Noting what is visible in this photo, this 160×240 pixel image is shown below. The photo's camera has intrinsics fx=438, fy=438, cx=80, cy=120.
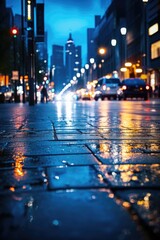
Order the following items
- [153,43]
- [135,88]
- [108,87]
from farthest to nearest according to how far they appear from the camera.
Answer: [153,43]
[108,87]
[135,88]

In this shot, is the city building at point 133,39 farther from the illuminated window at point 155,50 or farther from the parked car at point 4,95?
the parked car at point 4,95

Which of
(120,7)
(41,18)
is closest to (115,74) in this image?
(120,7)

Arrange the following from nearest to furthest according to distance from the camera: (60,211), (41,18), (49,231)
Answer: (49,231) < (60,211) < (41,18)

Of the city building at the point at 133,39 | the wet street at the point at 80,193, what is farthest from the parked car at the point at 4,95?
the wet street at the point at 80,193

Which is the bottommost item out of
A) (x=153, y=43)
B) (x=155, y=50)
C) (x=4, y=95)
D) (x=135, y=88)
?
(x=4, y=95)

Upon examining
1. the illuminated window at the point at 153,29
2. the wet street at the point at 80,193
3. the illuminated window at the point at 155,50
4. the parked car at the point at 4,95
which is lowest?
the wet street at the point at 80,193

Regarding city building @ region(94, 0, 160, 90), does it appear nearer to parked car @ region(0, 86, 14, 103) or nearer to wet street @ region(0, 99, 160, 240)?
parked car @ region(0, 86, 14, 103)

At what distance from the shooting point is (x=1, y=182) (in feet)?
9.45

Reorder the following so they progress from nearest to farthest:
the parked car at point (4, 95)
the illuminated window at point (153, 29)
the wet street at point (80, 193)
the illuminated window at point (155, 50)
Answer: the wet street at point (80, 193) < the parked car at point (4, 95) < the illuminated window at point (153, 29) < the illuminated window at point (155, 50)

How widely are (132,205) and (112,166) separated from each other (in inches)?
48.7

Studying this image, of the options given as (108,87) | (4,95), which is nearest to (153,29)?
(108,87)

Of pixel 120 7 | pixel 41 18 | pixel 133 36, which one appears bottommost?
pixel 41 18

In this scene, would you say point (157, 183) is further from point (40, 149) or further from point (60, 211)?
point (40, 149)

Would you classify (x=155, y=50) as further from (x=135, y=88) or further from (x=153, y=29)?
(x=135, y=88)
